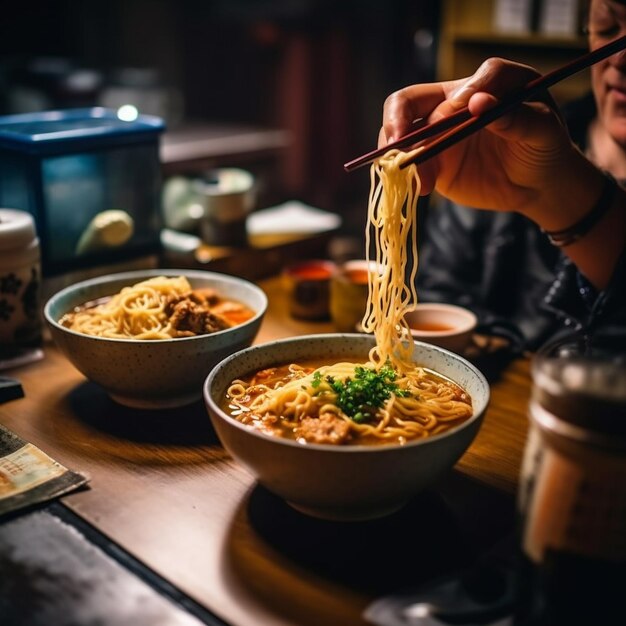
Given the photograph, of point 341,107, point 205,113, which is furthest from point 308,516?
point 205,113

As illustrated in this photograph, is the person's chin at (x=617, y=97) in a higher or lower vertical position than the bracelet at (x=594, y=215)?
higher

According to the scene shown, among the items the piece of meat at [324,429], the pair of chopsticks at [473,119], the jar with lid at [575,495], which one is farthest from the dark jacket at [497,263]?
the jar with lid at [575,495]

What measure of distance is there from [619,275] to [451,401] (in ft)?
2.66

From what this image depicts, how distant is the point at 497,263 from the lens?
2801mm

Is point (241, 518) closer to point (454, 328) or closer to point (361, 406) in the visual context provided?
point (361, 406)

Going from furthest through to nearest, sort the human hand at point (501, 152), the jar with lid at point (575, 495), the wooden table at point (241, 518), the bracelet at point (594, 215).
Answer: the bracelet at point (594, 215)
the human hand at point (501, 152)
the wooden table at point (241, 518)
the jar with lid at point (575, 495)

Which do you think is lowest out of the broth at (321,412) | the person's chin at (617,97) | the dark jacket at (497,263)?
the dark jacket at (497,263)

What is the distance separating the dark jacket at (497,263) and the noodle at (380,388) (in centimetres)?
80

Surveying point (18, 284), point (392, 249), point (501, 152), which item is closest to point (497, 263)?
point (501, 152)

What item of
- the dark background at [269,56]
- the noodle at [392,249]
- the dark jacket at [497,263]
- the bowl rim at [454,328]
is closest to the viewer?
the noodle at [392,249]

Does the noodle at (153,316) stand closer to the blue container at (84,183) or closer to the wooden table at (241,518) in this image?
the wooden table at (241,518)

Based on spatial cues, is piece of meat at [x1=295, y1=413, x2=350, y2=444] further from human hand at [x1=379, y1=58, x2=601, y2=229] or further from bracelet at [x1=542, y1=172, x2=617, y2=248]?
bracelet at [x1=542, y1=172, x2=617, y2=248]

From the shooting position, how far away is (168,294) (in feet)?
6.19

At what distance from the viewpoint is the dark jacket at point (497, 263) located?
105 inches
